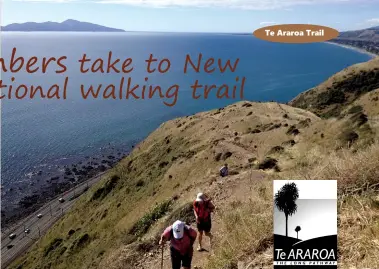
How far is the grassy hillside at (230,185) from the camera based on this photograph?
21.4 ft

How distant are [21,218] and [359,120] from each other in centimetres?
6600

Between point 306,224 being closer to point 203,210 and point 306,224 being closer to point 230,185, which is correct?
point 203,210

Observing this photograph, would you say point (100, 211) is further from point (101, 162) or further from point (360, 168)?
point (101, 162)

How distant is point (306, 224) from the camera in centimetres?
489

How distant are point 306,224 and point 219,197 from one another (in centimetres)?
1480

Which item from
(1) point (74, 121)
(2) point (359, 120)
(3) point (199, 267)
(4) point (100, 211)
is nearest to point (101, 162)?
(1) point (74, 121)

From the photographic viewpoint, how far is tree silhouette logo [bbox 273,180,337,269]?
15.6ft

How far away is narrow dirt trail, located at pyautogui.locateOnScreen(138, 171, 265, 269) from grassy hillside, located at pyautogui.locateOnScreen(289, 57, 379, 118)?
222 ft

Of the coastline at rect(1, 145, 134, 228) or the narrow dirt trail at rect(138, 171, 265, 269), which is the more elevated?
the narrow dirt trail at rect(138, 171, 265, 269)

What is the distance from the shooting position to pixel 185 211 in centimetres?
1762

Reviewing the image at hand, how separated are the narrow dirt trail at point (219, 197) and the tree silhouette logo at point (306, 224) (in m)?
5.81

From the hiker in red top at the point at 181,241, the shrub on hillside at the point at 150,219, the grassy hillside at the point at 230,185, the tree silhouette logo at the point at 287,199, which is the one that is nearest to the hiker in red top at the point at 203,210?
the grassy hillside at the point at 230,185

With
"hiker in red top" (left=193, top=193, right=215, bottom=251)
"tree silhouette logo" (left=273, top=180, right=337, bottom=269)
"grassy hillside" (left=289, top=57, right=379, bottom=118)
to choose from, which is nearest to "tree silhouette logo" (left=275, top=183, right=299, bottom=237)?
"tree silhouette logo" (left=273, top=180, right=337, bottom=269)

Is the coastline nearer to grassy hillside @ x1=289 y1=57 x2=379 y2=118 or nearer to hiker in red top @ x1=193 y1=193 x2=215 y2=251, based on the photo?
grassy hillside @ x1=289 y1=57 x2=379 y2=118
